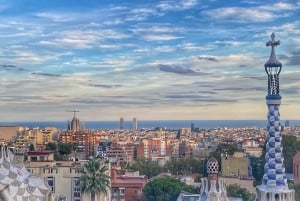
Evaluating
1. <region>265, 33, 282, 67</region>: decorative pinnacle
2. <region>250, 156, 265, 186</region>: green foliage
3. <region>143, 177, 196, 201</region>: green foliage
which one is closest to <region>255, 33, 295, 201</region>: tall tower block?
<region>265, 33, 282, 67</region>: decorative pinnacle

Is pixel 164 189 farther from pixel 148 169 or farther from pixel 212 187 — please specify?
pixel 212 187

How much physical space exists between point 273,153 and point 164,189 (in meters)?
12.7

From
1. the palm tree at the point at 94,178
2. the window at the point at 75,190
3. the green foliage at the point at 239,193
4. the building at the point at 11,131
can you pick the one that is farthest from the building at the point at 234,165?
the building at the point at 11,131

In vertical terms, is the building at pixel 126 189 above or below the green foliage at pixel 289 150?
below

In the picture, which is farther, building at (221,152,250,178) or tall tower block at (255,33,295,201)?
building at (221,152,250,178)

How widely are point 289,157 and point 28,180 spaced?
65.6 feet

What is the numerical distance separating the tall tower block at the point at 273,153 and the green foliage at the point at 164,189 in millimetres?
12033

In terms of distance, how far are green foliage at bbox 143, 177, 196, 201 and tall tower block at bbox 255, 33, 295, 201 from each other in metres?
12.0

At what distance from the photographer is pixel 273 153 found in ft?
35.5

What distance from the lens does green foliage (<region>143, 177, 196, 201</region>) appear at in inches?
901

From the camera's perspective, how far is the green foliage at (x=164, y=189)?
75.1 ft

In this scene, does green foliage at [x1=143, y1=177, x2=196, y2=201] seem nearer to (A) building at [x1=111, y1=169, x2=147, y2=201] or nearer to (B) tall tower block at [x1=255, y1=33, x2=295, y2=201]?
(A) building at [x1=111, y1=169, x2=147, y2=201]

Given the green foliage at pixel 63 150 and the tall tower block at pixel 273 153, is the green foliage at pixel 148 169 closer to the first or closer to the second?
the green foliage at pixel 63 150

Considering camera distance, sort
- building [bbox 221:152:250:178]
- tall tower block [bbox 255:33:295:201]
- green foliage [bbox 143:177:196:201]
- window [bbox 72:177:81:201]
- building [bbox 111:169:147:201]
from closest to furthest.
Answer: tall tower block [bbox 255:33:295:201]
window [bbox 72:177:81:201]
green foliage [bbox 143:177:196:201]
building [bbox 111:169:147:201]
building [bbox 221:152:250:178]
